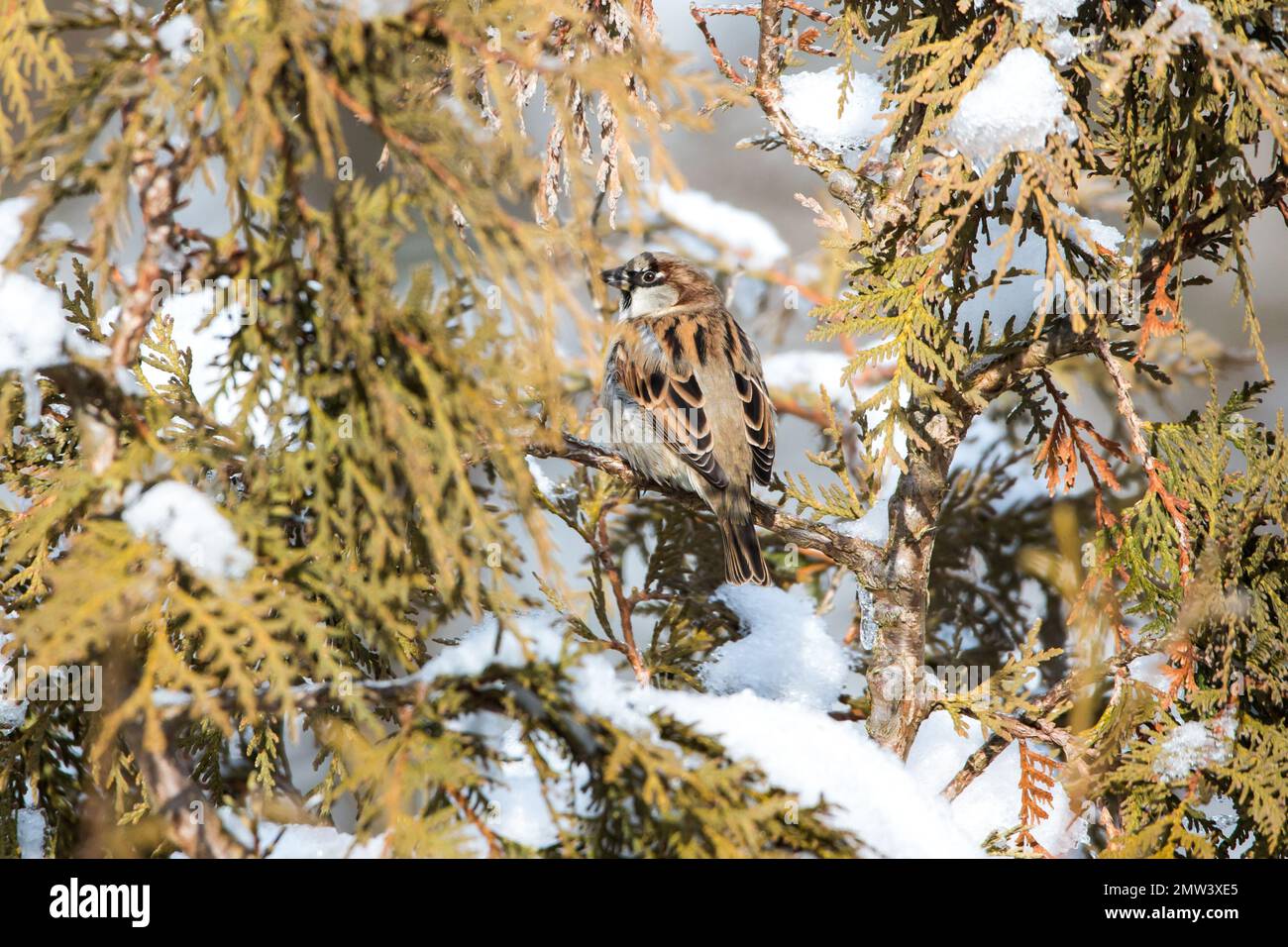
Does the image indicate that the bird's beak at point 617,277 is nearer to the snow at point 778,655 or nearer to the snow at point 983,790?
the snow at point 778,655

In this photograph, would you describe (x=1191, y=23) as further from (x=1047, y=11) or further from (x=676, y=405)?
(x=676, y=405)

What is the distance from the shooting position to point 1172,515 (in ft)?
7.37

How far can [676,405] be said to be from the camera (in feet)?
12.8

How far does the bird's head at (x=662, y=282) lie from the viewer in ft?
14.3

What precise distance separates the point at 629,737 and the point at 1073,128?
4.89 feet

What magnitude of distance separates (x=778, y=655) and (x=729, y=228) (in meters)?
2.73

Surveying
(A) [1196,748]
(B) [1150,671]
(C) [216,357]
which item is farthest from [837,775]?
(C) [216,357]

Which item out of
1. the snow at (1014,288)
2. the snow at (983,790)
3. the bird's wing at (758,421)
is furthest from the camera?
the bird's wing at (758,421)

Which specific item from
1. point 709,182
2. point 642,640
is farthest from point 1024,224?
point 709,182

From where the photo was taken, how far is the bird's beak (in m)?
4.24

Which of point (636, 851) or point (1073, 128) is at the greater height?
point (1073, 128)

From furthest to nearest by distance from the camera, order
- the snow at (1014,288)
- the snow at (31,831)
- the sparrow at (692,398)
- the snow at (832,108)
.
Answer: the sparrow at (692,398), the snow at (832,108), the snow at (1014,288), the snow at (31,831)

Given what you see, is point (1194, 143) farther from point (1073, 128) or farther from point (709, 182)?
point (709, 182)

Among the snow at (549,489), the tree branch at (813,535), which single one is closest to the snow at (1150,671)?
the tree branch at (813,535)
